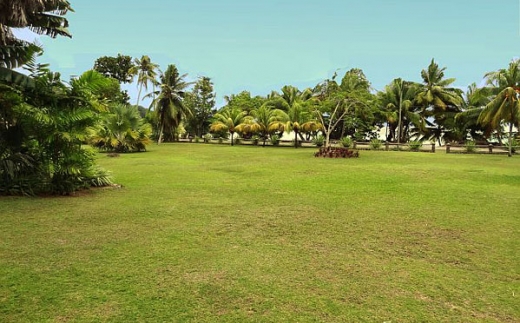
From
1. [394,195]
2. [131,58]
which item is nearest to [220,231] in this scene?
[394,195]

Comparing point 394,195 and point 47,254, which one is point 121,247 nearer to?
point 47,254

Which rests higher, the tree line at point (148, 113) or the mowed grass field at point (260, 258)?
the tree line at point (148, 113)

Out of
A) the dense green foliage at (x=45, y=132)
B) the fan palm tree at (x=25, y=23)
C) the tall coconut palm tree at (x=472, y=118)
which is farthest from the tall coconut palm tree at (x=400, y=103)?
the dense green foliage at (x=45, y=132)

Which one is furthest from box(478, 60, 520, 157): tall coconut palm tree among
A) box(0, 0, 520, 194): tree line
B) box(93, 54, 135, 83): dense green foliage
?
box(93, 54, 135, 83): dense green foliage

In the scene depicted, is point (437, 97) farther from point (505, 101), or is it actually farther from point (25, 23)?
point (25, 23)

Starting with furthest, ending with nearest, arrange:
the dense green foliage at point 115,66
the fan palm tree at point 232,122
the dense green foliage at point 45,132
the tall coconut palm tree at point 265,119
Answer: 1. the dense green foliage at point 115,66
2. the fan palm tree at point 232,122
3. the tall coconut palm tree at point 265,119
4. the dense green foliage at point 45,132

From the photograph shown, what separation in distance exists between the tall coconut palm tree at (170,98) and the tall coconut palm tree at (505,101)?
2367 cm

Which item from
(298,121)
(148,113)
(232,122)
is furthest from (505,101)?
(148,113)

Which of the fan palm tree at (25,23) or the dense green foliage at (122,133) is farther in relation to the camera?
the dense green foliage at (122,133)

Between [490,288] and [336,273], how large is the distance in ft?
4.54

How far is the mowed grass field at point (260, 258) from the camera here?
304 centimetres

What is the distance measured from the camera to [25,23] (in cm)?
987

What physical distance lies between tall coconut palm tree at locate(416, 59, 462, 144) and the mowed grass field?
1095 inches

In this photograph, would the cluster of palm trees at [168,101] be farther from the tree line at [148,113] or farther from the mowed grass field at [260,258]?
the mowed grass field at [260,258]
